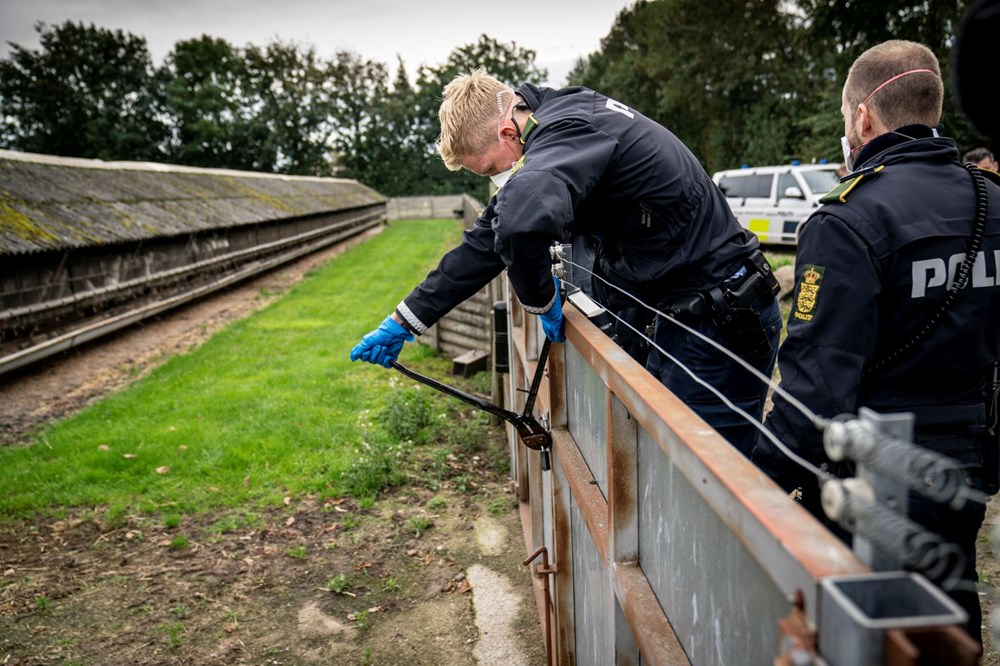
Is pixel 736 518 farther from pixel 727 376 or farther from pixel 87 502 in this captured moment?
pixel 87 502

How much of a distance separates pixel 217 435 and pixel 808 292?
21.0 ft

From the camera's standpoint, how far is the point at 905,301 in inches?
85.4

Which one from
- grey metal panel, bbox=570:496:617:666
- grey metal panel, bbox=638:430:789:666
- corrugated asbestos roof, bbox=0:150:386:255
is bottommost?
grey metal panel, bbox=570:496:617:666

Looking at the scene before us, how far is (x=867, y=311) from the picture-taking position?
213 centimetres

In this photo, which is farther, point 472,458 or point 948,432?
point 472,458

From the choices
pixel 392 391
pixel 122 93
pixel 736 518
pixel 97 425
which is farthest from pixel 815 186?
pixel 122 93

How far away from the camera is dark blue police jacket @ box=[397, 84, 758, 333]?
96.6 inches

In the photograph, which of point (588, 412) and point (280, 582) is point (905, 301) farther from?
point (280, 582)

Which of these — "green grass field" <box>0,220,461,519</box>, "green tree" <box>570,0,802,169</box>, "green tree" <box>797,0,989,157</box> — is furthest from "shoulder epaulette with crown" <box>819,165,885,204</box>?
"green tree" <box>570,0,802,169</box>

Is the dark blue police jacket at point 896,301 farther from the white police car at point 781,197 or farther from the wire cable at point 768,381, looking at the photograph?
the white police car at point 781,197

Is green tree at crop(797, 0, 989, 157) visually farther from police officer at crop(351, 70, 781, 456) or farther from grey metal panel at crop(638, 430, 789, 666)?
grey metal panel at crop(638, 430, 789, 666)

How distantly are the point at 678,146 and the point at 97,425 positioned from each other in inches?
275

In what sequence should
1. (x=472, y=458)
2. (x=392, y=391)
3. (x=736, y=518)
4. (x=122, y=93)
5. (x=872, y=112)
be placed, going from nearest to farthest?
(x=736, y=518), (x=872, y=112), (x=472, y=458), (x=392, y=391), (x=122, y=93)

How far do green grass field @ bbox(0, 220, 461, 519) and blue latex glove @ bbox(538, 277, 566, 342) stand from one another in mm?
3807
